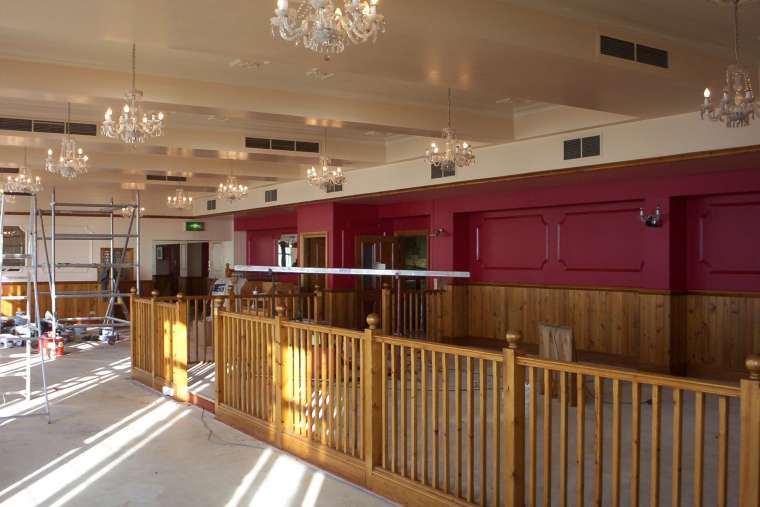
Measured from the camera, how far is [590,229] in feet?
31.3

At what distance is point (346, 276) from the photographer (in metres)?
12.7

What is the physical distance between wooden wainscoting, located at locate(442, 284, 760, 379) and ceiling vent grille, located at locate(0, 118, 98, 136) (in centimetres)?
624

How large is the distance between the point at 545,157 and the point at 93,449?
5.88 meters

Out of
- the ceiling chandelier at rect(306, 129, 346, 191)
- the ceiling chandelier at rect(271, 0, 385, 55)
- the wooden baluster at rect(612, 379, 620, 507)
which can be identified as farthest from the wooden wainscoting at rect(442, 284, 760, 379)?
the ceiling chandelier at rect(271, 0, 385, 55)

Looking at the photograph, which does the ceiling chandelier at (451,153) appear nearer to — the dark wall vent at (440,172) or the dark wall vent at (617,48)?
the dark wall vent at (440,172)

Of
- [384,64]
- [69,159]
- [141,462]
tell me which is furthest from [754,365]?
[69,159]

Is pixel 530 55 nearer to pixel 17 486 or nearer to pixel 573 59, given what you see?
Result: pixel 573 59

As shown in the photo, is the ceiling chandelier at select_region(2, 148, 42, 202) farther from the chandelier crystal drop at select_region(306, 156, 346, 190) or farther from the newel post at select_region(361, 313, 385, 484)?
the newel post at select_region(361, 313, 385, 484)

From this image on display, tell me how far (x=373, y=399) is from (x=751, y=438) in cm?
216

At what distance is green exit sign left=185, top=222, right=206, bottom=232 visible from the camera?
55.8 feet

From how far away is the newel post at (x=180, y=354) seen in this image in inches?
263

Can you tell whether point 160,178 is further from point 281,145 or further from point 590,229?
point 590,229

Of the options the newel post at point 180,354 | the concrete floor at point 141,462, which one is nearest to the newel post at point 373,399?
the concrete floor at point 141,462

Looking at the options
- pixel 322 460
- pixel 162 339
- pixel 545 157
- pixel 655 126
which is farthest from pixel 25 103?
pixel 655 126
